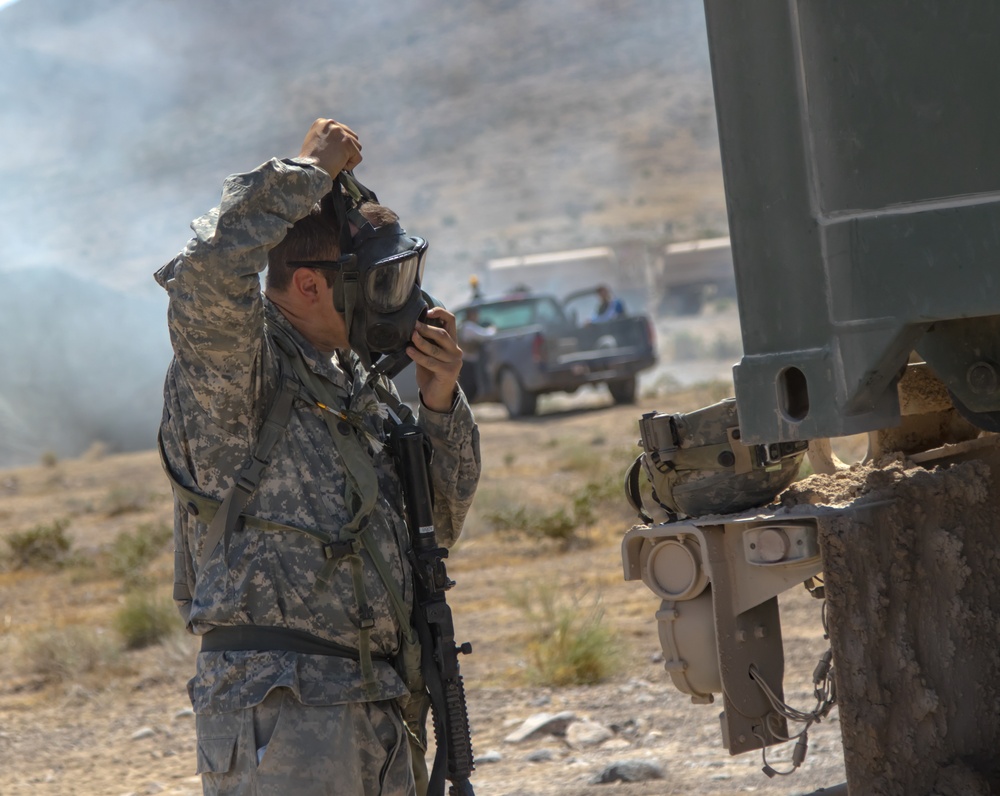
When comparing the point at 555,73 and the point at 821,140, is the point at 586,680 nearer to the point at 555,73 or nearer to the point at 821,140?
the point at 821,140

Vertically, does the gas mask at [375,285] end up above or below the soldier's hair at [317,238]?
below

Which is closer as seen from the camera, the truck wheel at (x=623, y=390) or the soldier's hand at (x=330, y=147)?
the soldier's hand at (x=330, y=147)

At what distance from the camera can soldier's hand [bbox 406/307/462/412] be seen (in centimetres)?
277

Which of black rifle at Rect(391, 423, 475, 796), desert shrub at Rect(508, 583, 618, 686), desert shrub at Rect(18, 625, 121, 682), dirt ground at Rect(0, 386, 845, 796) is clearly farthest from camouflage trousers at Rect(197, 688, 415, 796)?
desert shrub at Rect(18, 625, 121, 682)

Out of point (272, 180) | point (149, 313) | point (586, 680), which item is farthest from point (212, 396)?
point (149, 313)

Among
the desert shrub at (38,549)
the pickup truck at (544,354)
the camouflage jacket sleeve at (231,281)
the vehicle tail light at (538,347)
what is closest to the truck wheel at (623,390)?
the pickup truck at (544,354)

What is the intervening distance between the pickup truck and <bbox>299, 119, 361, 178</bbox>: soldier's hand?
1494 cm

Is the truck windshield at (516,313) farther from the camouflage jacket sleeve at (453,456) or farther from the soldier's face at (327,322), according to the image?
the soldier's face at (327,322)

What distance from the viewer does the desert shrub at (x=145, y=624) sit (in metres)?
7.64

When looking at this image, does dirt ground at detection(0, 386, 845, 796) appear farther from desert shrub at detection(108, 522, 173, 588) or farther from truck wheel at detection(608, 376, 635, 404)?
truck wheel at detection(608, 376, 635, 404)

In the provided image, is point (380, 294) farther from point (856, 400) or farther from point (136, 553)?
point (136, 553)

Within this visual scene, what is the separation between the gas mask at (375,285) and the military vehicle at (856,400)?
1.91 feet

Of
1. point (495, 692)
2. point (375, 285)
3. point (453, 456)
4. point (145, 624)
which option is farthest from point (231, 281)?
point (145, 624)

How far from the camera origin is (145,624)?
7.64 meters
